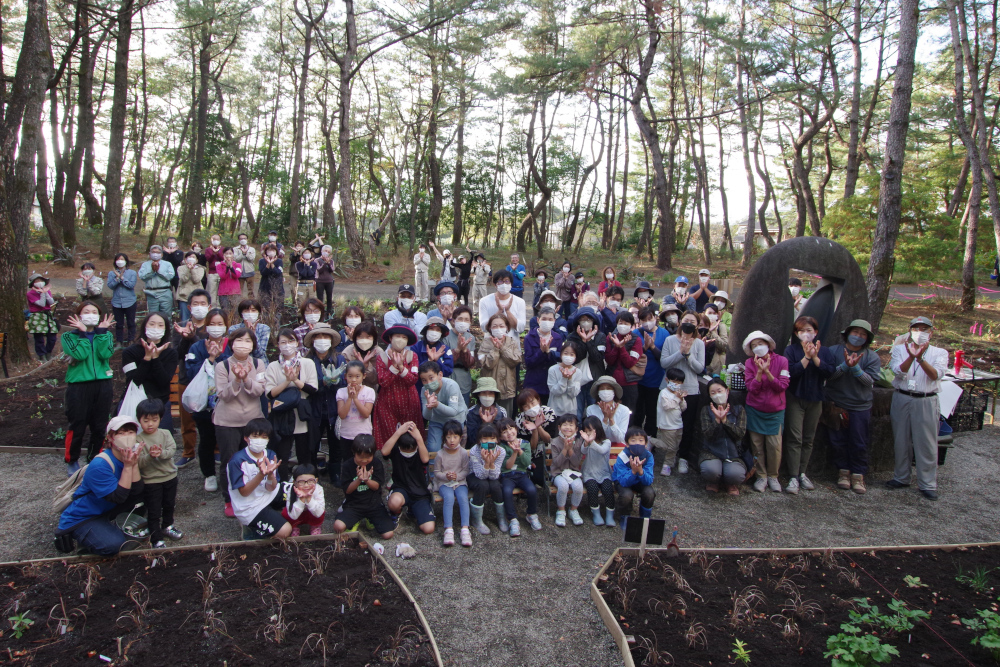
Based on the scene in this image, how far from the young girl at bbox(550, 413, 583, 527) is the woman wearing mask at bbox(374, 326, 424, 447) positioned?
4.41 ft

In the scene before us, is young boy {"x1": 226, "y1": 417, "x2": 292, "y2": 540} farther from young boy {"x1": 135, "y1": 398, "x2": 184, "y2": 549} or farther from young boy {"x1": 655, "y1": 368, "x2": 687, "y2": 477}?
young boy {"x1": 655, "y1": 368, "x2": 687, "y2": 477}

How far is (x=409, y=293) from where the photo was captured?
7215mm

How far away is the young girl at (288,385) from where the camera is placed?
5082mm

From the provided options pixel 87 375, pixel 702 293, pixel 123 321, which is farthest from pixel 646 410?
pixel 123 321

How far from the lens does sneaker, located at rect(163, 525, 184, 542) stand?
454 cm

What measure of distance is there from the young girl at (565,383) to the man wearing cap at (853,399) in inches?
108

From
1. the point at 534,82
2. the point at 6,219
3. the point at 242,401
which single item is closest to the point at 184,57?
the point at 534,82

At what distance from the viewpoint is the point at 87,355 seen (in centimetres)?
531

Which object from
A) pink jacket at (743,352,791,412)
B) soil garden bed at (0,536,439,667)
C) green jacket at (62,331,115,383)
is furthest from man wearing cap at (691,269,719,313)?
green jacket at (62,331,115,383)

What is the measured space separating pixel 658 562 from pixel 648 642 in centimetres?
103

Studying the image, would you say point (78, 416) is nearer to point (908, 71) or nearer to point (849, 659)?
point (849, 659)

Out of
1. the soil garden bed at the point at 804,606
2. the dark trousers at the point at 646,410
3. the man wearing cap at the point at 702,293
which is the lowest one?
the soil garden bed at the point at 804,606

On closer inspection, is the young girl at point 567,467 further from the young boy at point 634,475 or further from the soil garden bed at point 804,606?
the soil garden bed at point 804,606

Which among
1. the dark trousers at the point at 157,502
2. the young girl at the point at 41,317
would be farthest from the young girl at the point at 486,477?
the young girl at the point at 41,317
